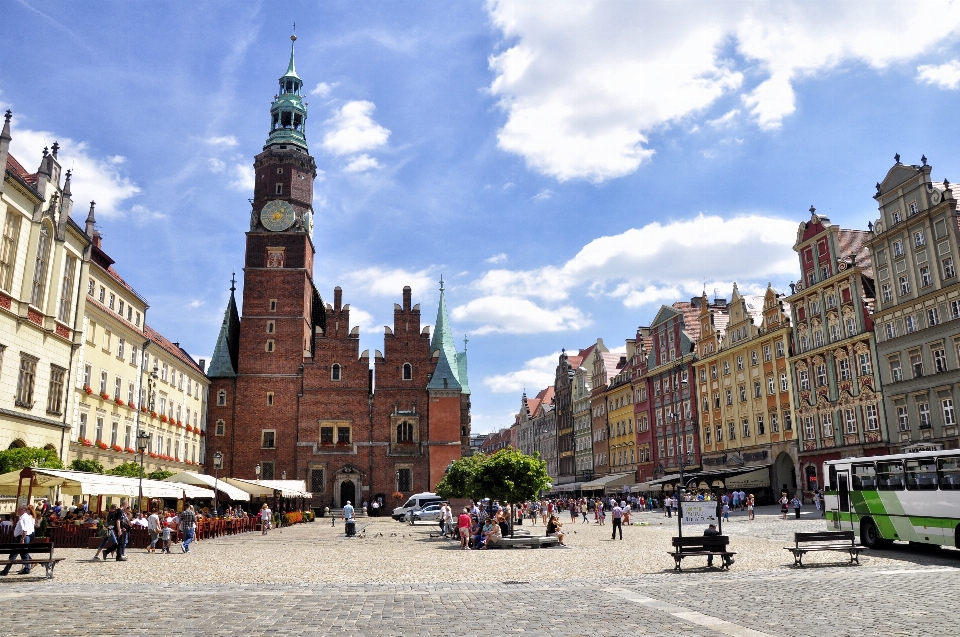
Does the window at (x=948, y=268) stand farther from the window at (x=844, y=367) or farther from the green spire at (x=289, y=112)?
the green spire at (x=289, y=112)

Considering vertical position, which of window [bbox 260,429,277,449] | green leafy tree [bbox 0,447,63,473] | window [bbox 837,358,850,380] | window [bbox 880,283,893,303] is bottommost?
green leafy tree [bbox 0,447,63,473]

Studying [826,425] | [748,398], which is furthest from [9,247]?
[748,398]

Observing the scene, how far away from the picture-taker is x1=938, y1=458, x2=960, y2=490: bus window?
19.5 meters

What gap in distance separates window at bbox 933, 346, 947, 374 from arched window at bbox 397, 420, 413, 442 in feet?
125

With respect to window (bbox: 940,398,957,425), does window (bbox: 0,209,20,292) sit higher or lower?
higher

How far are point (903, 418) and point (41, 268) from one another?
1701 inches

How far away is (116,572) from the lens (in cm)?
1880

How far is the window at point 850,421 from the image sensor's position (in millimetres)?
46625

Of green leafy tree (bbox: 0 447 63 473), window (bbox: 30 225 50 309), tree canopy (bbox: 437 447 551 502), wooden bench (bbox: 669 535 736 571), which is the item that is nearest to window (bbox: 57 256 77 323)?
window (bbox: 30 225 50 309)

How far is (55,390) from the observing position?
31719mm

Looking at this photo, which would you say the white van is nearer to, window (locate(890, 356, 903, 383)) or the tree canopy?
the tree canopy

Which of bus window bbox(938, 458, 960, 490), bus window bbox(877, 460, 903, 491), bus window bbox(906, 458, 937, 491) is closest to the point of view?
bus window bbox(938, 458, 960, 490)

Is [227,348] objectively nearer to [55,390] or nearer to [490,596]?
[55,390]

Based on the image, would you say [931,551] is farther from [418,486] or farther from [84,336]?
[418,486]
